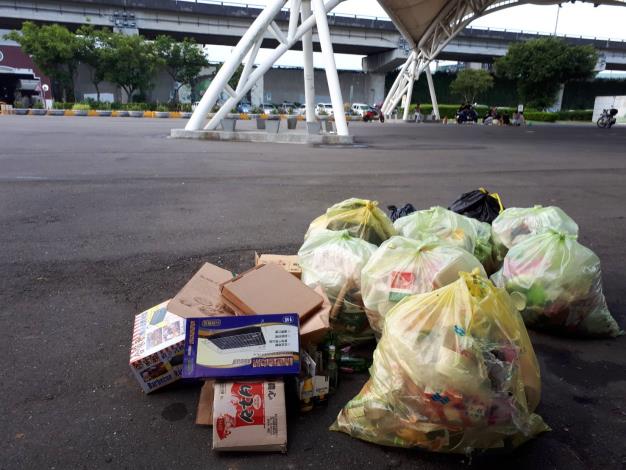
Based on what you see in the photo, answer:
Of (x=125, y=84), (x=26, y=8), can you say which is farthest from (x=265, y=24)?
(x=26, y=8)

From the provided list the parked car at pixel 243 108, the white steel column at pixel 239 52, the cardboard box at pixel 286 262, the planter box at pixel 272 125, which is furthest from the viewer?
the parked car at pixel 243 108

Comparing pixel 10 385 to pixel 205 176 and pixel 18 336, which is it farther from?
pixel 205 176

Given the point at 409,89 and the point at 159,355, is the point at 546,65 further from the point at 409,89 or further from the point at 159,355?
the point at 159,355

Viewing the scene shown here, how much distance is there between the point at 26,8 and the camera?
42.0 metres

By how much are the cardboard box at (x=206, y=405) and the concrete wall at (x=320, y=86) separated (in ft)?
211

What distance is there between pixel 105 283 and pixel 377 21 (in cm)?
5481

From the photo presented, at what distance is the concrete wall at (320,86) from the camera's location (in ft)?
210

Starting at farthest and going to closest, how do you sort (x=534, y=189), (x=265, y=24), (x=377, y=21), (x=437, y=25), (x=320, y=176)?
(x=377, y=21) → (x=437, y=25) → (x=265, y=24) → (x=320, y=176) → (x=534, y=189)

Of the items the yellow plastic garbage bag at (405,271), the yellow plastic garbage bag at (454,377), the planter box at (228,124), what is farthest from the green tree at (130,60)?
the yellow plastic garbage bag at (454,377)

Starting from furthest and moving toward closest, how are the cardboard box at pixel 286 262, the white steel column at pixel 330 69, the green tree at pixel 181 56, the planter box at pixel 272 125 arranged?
the green tree at pixel 181 56 < the planter box at pixel 272 125 < the white steel column at pixel 330 69 < the cardboard box at pixel 286 262

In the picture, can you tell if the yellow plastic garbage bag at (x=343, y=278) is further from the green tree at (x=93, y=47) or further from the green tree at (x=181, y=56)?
the green tree at (x=181, y=56)

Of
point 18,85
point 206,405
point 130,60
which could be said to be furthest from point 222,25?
point 206,405

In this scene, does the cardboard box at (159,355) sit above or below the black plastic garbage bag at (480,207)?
below

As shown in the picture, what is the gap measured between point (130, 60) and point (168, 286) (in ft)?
137
